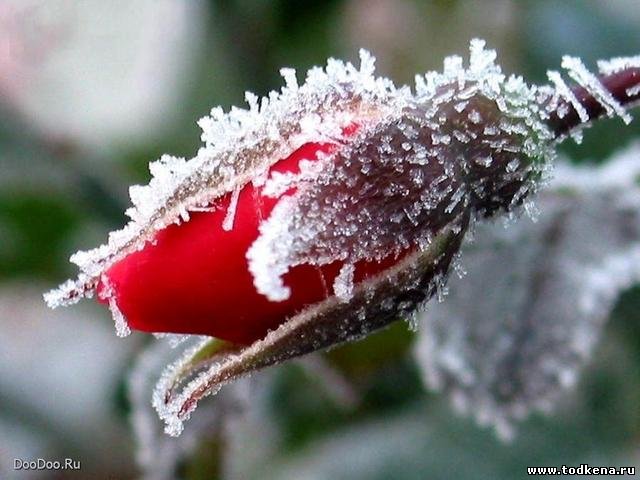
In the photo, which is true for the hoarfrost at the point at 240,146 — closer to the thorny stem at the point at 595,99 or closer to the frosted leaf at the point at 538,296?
the thorny stem at the point at 595,99

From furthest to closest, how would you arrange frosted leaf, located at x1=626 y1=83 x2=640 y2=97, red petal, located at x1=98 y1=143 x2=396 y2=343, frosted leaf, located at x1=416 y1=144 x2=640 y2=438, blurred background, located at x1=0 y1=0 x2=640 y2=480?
blurred background, located at x1=0 y1=0 x2=640 y2=480
frosted leaf, located at x1=416 y1=144 x2=640 y2=438
frosted leaf, located at x1=626 y1=83 x2=640 y2=97
red petal, located at x1=98 y1=143 x2=396 y2=343

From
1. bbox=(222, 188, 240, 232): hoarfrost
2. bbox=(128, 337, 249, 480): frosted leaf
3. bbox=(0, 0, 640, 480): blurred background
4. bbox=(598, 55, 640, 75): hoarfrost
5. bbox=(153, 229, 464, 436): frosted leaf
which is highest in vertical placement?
bbox=(0, 0, 640, 480): blurred background

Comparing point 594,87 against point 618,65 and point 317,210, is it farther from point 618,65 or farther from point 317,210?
point 317,210

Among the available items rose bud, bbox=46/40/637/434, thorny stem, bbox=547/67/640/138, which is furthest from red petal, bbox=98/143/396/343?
thorny stem, bbox=547/67/640/138

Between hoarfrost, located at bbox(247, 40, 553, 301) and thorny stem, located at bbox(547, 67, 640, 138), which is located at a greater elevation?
thorny stem, located at bbox(547, 67, 640, 138)

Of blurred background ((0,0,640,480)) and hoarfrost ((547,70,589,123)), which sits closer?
hoarfrost ((547,70,589,123))

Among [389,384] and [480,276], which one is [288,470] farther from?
[480,276]

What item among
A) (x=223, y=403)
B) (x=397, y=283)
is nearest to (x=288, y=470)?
(x=223, y=403)

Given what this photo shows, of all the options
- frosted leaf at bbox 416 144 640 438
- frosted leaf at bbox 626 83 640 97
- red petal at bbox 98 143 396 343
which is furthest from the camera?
frosted leaf at bbox 416 144 640 438

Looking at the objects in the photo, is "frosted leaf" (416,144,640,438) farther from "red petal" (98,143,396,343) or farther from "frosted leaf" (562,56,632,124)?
"red petal" (98,143,396,343)
